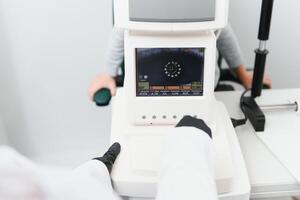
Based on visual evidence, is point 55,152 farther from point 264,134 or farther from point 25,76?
point 264,134

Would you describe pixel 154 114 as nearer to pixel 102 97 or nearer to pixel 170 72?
pixel 170 72

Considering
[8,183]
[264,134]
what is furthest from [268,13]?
[8,183]

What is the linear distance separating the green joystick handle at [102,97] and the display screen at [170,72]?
26 centimetres

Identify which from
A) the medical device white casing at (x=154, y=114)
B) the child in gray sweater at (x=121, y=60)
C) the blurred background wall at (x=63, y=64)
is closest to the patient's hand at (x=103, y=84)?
the child in gray sweater at (x=121, y=60)

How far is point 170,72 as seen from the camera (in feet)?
3.08

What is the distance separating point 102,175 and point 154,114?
0.24 meters

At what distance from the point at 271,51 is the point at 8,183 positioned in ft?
5.27

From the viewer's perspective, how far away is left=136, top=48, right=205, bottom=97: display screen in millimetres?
913

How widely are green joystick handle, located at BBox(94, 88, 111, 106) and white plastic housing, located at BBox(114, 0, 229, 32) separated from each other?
38cm

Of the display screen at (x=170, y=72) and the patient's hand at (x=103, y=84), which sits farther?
the patient's hand at (x=103, y=84)

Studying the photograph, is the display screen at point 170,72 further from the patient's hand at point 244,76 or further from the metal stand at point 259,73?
the patient's hand at point 244,76

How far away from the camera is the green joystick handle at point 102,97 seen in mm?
1186

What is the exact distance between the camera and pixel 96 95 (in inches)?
47.8

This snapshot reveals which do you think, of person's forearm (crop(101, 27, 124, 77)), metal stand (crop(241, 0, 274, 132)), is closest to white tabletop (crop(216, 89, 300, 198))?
metal stand (crop(241, 0, 274, 132))
